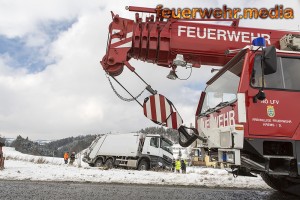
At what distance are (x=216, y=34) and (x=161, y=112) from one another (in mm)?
2177

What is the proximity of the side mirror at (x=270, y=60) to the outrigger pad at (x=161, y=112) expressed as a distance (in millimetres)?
2012

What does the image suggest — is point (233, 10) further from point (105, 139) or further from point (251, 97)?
point (105, 139)

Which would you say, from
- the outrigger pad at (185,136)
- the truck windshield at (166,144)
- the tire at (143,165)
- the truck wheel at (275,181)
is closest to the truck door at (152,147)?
→ the truck windshield at (166,144)

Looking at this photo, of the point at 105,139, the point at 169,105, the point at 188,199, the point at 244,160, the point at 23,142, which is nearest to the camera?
the point at 244,160

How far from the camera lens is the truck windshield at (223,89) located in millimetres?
5301

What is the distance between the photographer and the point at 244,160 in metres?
4.72

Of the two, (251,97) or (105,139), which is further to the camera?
(105,139)

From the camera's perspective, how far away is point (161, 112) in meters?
6.12

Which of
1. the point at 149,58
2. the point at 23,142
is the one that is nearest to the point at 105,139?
the point at 149,58

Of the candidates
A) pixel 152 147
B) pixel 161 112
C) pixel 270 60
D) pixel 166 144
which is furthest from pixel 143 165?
pixel 270 60

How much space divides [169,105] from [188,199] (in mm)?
1835

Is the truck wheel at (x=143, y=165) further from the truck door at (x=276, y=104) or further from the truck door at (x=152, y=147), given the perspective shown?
the truck door at (x=276, y=104)

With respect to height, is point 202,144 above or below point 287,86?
below

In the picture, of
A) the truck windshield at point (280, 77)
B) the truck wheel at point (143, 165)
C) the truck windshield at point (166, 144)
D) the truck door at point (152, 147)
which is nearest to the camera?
the truck windshield at point (280, 77)
